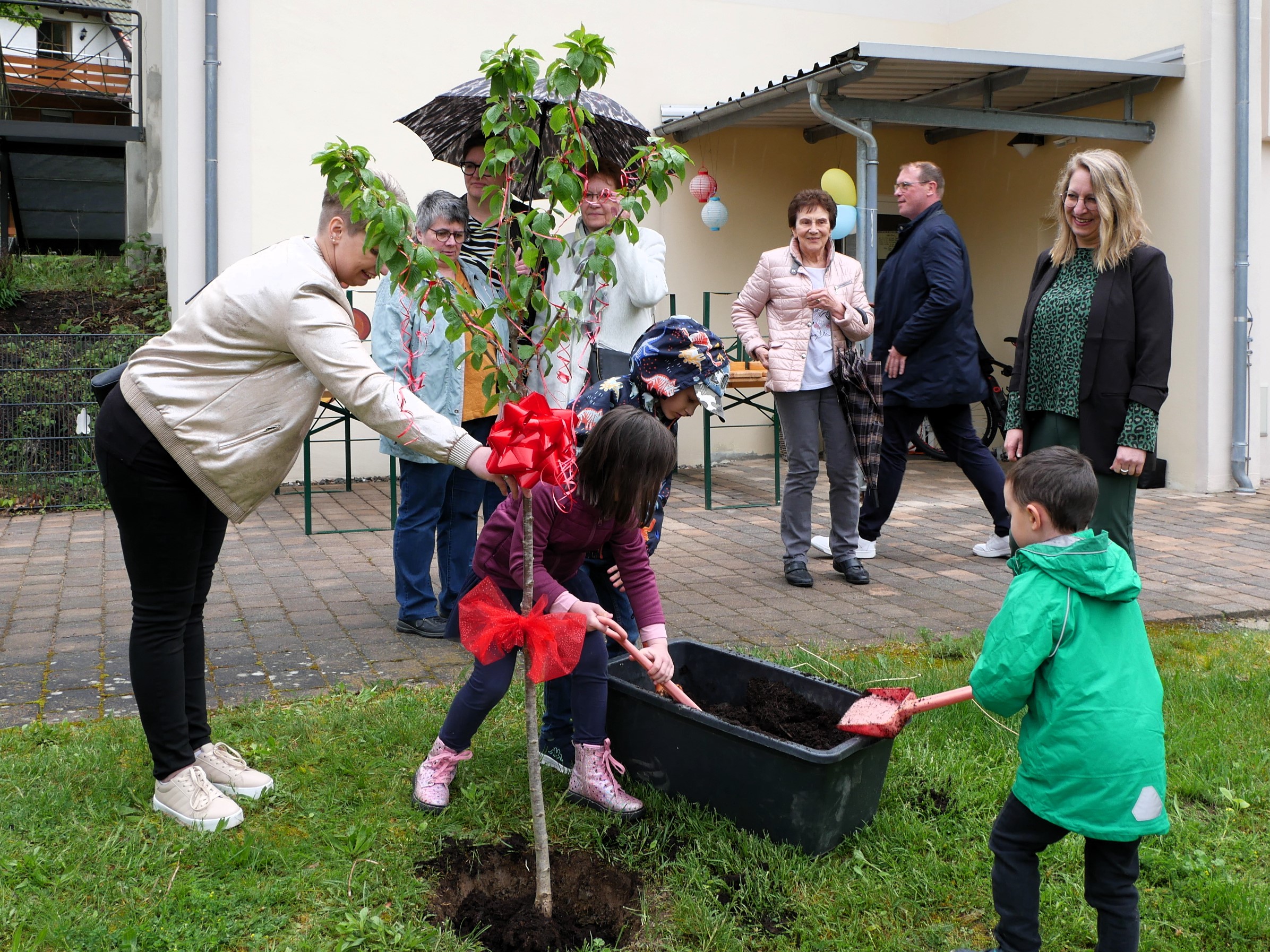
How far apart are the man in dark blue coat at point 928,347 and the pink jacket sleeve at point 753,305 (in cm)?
69

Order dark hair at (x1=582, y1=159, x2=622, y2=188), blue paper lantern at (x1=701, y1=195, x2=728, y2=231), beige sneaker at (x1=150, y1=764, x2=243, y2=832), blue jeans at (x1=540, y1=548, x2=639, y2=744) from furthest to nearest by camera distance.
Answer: blue paper lantern at (x1=701, y1=195, x2=728, y2=231) → dark hair at (x1=582, y1=159, x2=622, y2=188) → blue jeans at (x1=540, y1=548, x2=639, y2=744) → beige sneaker at (x1=150, y1=764, x2=243, y2=832)

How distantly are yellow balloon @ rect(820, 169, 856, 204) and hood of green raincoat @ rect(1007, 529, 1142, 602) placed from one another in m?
7.11

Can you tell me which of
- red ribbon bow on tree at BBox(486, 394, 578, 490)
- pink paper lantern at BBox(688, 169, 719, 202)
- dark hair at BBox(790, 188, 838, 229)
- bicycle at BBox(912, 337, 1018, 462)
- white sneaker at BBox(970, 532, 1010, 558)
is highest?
pink paper lantern at BBox(688, 169, 719, 202)

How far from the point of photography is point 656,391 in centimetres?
332

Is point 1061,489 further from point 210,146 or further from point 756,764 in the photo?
point 210,146

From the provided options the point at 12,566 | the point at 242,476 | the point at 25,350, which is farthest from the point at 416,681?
the point at 25,350

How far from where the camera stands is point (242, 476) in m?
2.76

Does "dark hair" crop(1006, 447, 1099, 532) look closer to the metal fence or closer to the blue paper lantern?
the metal fence

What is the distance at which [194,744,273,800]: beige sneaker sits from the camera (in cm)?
304

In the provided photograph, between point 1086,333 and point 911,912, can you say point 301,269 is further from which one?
point 1086,333

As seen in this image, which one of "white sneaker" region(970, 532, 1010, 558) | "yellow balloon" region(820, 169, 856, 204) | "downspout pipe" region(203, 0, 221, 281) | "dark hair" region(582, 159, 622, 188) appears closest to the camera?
"dark hair" region(582, 159, 622, 188)

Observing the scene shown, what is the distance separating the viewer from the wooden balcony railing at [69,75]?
13.4 metres

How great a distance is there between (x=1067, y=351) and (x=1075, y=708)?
83.1 inches

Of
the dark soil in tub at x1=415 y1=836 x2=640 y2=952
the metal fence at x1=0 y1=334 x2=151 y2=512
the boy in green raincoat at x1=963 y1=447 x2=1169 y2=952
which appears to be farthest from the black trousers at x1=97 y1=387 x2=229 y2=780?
the metal fence at x1=0 y1=334 x2=151 y2=512
